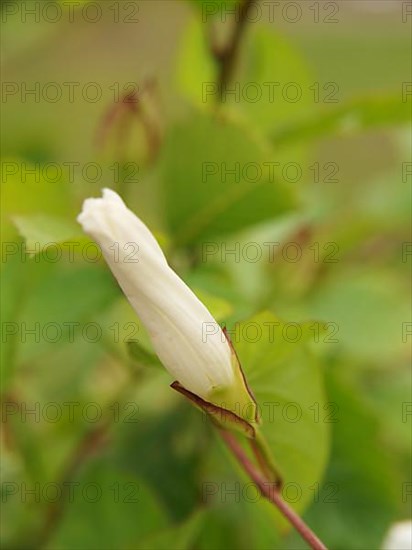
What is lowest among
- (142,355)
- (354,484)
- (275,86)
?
(354,484)

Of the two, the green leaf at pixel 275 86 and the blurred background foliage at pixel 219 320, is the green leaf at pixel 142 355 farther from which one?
the green leaf at pixel 275 86

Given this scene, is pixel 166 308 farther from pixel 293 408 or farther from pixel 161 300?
pixel 293 408

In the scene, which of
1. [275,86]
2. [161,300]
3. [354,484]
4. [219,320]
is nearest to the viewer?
[161,300]

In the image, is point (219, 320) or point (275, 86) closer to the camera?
point (219, 320)

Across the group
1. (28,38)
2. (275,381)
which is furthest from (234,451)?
(28,38)

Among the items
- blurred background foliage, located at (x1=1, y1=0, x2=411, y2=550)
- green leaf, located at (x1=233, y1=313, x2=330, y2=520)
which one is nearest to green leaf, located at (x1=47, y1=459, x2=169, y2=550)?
blurred background foliage, located at (x1=1, y1=0, x2=411, y2=550)

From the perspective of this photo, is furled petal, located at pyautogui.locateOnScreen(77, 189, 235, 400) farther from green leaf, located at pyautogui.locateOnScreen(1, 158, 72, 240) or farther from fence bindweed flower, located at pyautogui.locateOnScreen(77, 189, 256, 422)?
green leaf, located at pyautogui.locateOnScreen(1, 158, 72, 240)

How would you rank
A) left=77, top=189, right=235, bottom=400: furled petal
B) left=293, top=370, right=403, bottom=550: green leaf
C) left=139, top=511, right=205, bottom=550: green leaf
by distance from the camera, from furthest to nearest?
1. left=293, top=370, right=403, bottom=550: green leaf
2. left=139, top=511, right=205, bottom=550: green leaf
3. left=77, top=189, right=235, bottom=400: furled petal

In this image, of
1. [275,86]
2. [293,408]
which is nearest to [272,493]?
[293,408]
